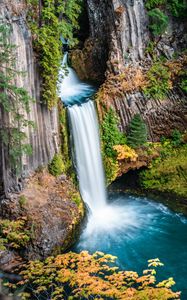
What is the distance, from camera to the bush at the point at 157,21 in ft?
55.9

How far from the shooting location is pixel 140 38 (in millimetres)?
17391

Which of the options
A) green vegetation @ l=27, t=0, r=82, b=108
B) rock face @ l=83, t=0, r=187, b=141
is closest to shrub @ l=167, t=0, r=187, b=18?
rock face @ l=83, t=0, r=187, b=141

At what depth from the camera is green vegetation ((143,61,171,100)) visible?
17.0 meters

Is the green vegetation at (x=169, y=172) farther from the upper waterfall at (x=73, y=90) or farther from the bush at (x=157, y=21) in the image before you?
the bush at (x=157, y=21)

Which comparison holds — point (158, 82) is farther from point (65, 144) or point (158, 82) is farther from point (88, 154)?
point (65, 144)

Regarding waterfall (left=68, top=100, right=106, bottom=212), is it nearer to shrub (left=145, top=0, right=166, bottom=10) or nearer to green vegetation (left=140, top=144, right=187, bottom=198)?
green vegetation (left=140, top=144, right=187, bottom=198)

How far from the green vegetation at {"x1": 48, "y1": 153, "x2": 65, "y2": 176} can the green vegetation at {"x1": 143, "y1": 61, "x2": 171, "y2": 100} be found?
618 cm

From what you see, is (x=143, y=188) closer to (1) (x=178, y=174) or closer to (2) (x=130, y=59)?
(1) (x=178, y=174)

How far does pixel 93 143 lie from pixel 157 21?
732 cm

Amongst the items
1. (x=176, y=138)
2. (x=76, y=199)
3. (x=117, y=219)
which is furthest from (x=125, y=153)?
(x=76, y=199)

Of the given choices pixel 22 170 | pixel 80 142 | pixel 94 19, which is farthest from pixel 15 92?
pixel 94 19

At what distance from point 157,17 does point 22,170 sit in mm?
10639

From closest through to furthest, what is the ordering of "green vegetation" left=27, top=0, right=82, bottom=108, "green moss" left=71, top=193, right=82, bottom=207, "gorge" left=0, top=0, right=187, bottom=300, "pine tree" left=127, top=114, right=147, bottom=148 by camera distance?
"gorge" left=0, top=0, right=187, bottom=300 → "green vegetation" left=27, top=0, right=82, bottom=108 → "green moss" left=71, top=193, right=82, bottom=207 → "pine tree" left=127, top=114, right=147, bottom=148

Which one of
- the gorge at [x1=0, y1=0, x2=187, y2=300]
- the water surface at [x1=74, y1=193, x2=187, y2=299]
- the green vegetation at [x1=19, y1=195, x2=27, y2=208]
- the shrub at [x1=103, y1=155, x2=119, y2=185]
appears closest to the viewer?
the gorge at [x1=0, y1=0, x2=187, y2=300]
